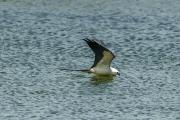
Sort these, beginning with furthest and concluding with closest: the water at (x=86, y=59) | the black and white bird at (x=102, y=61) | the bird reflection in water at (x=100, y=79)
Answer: the bird reflection in water at (x=100, y=79) → the black and white bird at (x=102, y=61) → the water at (x=86, y=59)

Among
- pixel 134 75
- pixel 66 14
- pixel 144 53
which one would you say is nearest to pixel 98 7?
pixel 66 14

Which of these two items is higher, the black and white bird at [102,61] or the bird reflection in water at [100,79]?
the black and white bird at [102,61]

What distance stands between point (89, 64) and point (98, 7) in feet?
21.3

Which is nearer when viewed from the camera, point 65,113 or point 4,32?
point 65,113

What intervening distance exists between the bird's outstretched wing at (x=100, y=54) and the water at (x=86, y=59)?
0.39 m

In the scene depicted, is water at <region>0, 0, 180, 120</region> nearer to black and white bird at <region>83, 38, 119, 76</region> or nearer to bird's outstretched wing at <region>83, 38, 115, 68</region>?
black and white bird at <region>83, 38, 119, 76</region>

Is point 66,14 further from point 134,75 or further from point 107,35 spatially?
point 134,75

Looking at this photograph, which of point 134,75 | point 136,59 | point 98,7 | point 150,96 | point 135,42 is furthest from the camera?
point 98,7

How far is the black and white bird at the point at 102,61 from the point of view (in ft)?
59.6

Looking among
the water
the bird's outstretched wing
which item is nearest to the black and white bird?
the bird's outstretched wing

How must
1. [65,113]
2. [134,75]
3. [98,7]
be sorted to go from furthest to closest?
1. [98,7]
2. [134,75]
3. [65,113]

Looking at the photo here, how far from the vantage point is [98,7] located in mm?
26031

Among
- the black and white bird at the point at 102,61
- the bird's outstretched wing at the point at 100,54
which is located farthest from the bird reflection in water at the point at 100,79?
the bird's outstretched wing at the point at 100,54

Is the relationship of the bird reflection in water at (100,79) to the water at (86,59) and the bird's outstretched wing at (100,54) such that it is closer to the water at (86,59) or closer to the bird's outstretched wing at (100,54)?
the water at (86,59)
